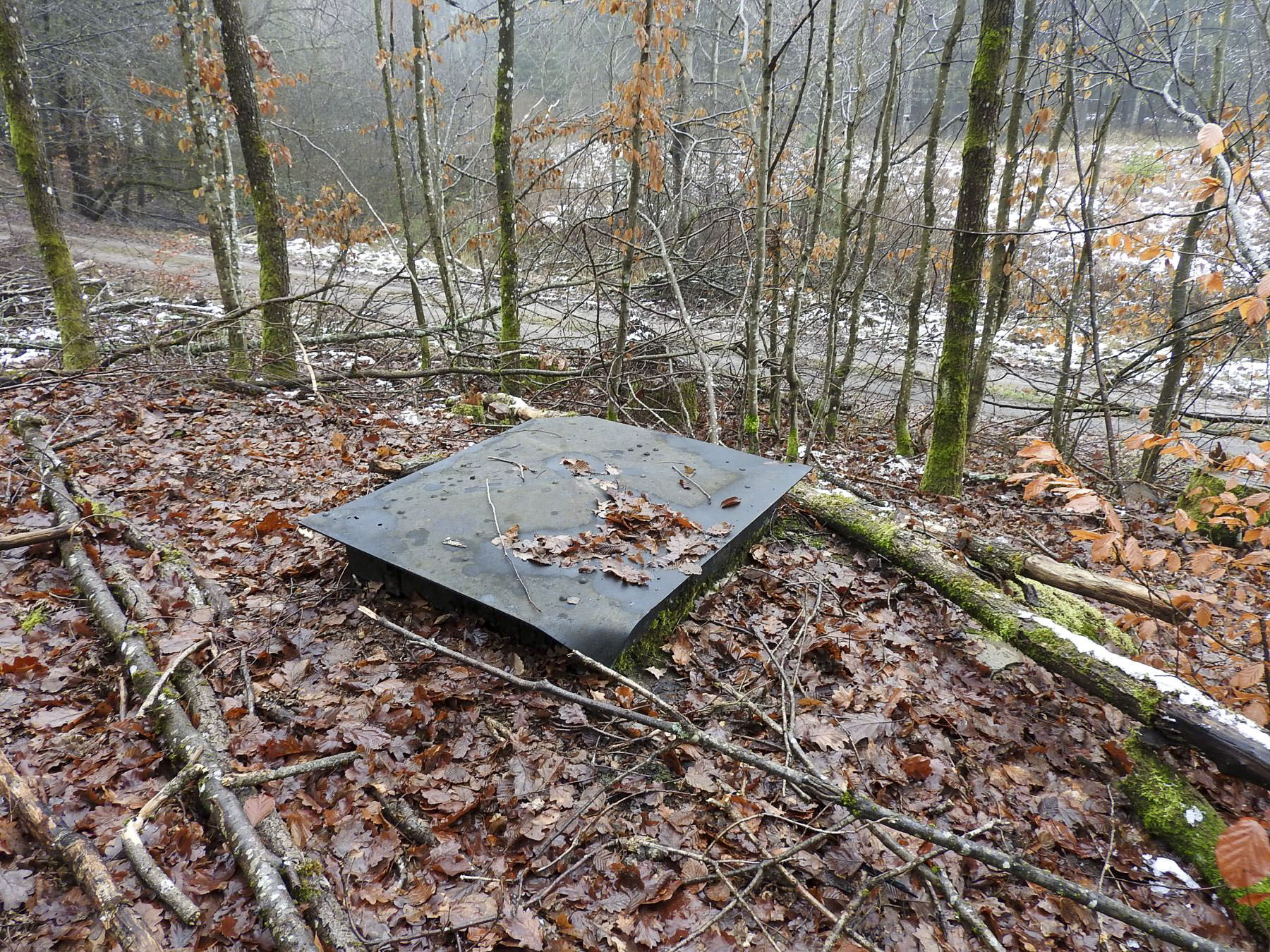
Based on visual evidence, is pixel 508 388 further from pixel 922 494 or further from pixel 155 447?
pixel 922 494

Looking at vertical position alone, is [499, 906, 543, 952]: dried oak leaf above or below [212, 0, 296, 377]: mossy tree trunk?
below

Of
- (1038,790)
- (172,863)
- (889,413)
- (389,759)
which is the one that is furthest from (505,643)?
(889,413)

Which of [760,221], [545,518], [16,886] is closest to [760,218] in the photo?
[760,221]

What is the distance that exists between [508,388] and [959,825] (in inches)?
238

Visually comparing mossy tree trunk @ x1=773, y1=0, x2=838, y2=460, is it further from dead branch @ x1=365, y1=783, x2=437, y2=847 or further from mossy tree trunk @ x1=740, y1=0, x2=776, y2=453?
dead branch @ x1=365, y1=783, x2=437, y2=847

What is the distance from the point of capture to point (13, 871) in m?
1.74

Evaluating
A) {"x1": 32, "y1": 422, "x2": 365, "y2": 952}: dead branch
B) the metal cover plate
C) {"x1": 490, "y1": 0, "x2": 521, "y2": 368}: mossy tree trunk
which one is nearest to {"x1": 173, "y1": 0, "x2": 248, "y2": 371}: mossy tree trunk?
{"x1": 490, "y1": 0, "x2": 521, "y2": 368}: mossy tree trunk

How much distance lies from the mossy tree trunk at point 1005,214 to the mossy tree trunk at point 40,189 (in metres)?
8.64

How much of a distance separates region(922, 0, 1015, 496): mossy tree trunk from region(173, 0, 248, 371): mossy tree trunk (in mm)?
6815

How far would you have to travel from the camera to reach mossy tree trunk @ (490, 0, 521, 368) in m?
5.93

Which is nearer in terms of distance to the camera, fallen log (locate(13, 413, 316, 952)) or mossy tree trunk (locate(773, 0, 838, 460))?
fallen log (locate(13, 413, 316, 952))

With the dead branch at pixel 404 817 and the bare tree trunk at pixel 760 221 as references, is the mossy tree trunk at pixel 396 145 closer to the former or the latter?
the bare tree trunk at pixel 760 221

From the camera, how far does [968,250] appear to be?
15.7 feet

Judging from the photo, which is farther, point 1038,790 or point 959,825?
point 1038,790
